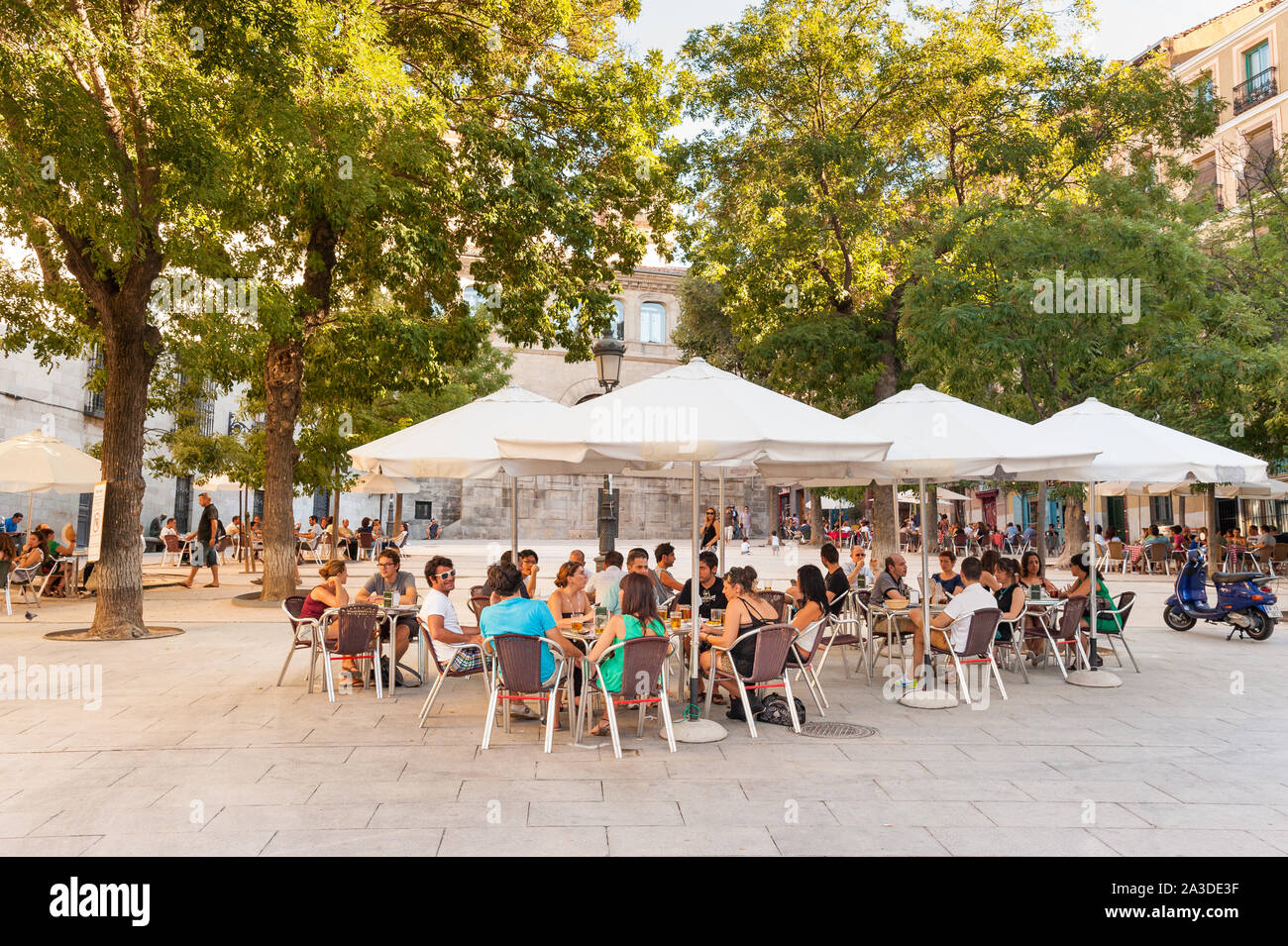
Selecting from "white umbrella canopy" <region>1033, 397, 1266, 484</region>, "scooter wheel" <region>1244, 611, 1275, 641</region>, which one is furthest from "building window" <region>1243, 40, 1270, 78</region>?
"white umbrella canopy" <region>1033, 397, 1266, 484</region>

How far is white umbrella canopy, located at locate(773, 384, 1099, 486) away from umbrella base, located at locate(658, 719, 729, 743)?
94.9 inches

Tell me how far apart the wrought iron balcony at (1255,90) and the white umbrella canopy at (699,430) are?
1079 inches

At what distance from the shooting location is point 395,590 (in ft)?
28.0

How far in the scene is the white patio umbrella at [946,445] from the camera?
7.50m

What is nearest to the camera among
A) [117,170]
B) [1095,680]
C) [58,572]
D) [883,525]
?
[1095,680]

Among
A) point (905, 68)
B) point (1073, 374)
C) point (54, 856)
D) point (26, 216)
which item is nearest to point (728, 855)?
point (54, 856)

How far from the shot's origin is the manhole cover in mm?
6473

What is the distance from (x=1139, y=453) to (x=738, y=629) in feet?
15.1

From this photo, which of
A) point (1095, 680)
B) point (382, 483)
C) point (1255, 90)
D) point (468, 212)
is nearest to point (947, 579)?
point (1095, 680)

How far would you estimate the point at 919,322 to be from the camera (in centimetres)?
1454

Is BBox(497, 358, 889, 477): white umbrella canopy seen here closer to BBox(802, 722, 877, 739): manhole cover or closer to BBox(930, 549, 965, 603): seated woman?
BBox(802, 722, 877, 739): manhole cover

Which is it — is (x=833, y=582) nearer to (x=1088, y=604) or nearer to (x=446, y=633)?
(x=1088, y=604)

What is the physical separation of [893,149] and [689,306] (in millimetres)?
17810
